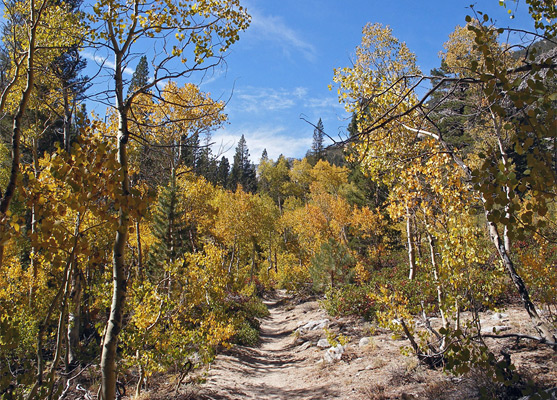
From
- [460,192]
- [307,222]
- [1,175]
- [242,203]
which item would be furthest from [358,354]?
[1,175]

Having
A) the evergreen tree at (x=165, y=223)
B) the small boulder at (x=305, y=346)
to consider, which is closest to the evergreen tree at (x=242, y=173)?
the evergreen tree at (x=165, y=223)

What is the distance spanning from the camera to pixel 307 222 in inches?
924

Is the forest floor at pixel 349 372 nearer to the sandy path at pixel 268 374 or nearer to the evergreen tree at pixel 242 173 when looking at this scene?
the sandy path at pixel 268 374

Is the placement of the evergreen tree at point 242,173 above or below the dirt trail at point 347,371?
above

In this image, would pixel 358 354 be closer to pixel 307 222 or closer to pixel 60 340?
pixel 60 340

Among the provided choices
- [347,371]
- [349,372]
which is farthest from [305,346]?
[349,372]

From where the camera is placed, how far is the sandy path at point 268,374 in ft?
21.6

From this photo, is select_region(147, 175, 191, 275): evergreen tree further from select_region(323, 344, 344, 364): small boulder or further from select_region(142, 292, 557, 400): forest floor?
select_region(323, 344, 344, 364): small boulder

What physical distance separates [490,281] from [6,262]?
1059 centimetres

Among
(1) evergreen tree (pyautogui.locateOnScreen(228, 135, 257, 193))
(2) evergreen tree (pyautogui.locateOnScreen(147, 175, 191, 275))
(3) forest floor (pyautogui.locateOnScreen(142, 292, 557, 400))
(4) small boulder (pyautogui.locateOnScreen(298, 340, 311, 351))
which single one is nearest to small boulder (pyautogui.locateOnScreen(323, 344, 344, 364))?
(3) forest floor (pyautogui.locateOnScreen(142, 292, 557, 400))

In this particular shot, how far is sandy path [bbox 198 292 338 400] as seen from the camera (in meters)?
6.57

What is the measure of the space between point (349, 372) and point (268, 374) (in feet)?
7.99

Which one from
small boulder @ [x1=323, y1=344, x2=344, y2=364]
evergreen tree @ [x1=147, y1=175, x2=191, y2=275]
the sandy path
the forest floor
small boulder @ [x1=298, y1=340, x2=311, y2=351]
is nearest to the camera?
the forest floor

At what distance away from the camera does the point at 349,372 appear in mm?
6836
